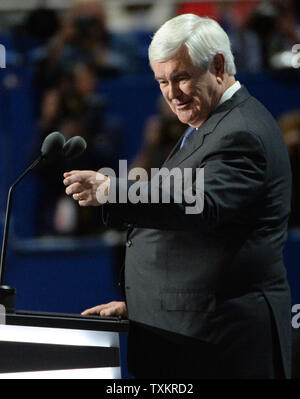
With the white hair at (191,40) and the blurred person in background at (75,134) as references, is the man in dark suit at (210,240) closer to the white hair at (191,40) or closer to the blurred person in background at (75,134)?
the white hair at (191,40)

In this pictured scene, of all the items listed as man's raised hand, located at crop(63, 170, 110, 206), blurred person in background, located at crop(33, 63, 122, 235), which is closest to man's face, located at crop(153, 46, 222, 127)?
man's raised hand, located at crop(63, 170, 110, 206)

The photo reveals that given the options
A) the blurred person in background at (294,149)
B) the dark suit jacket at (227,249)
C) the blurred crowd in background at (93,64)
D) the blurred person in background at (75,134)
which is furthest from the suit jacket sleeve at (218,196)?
the blurred person in background at (75,134)

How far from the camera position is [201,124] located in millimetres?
1791

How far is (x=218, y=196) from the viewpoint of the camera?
5.07 feet

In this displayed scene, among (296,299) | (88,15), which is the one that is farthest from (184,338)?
(88,15)

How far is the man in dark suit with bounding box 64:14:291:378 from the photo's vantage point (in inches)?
61.1

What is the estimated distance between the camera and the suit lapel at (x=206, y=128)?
1688mm

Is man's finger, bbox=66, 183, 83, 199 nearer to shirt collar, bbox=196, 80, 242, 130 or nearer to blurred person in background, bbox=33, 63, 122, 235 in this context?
shirt collar, bbox=196, 80, 242, 130

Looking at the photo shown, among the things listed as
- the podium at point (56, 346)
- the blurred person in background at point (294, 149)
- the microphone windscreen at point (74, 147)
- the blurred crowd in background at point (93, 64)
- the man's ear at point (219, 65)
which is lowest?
the podium at point (56, 346)

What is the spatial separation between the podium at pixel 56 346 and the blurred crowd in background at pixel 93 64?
5.66 ft

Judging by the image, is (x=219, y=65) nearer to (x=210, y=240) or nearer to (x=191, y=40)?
(x=191, y=40)

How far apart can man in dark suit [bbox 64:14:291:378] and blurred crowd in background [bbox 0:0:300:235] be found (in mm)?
1610

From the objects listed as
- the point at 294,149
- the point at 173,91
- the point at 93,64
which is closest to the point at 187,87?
the point at 173,91
